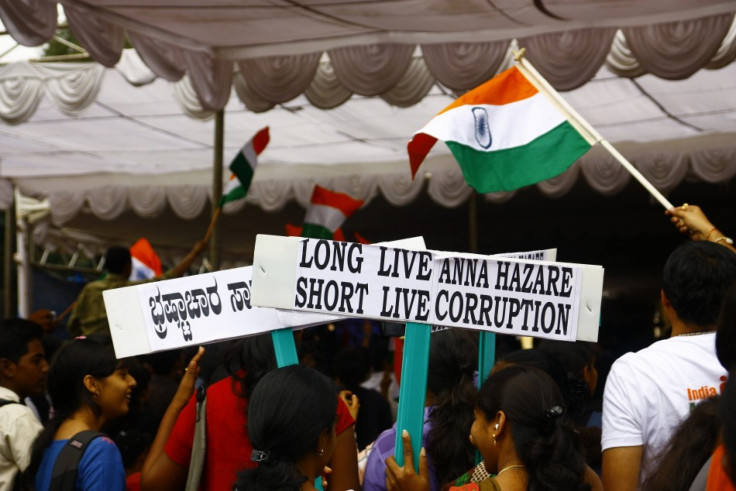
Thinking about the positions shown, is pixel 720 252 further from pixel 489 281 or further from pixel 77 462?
pixel 77 462

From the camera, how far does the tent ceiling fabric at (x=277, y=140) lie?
23.0ft

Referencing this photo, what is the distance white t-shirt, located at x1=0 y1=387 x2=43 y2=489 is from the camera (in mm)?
3172

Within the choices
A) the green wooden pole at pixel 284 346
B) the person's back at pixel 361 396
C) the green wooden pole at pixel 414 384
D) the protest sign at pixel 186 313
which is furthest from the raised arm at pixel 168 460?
the person's back at pixel 361 396

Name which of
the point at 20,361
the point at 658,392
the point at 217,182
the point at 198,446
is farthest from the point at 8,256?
the point at 658,392

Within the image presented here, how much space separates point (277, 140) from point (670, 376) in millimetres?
6959

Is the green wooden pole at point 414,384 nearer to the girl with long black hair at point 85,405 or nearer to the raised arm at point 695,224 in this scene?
the girl with long black hair at point 85,405

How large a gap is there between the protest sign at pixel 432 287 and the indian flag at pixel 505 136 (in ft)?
4.40

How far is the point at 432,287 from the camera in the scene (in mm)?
2506

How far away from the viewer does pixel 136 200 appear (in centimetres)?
1105

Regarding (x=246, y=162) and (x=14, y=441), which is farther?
(x=246, y=162)

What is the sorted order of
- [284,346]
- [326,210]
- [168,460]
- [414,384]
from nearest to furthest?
[414,384]
[284,346]
[168,460]
[326,210]

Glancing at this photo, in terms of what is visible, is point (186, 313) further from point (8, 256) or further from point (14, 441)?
point (8, 256)

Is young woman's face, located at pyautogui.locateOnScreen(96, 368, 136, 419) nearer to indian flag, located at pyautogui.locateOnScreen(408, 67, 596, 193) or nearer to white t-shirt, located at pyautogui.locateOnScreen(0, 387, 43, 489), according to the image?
white t-shirt, located at pyautogui.locateOnScreen(0, 387, 43, 489)

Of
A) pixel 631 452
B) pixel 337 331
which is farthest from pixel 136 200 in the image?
pixel 631 452
